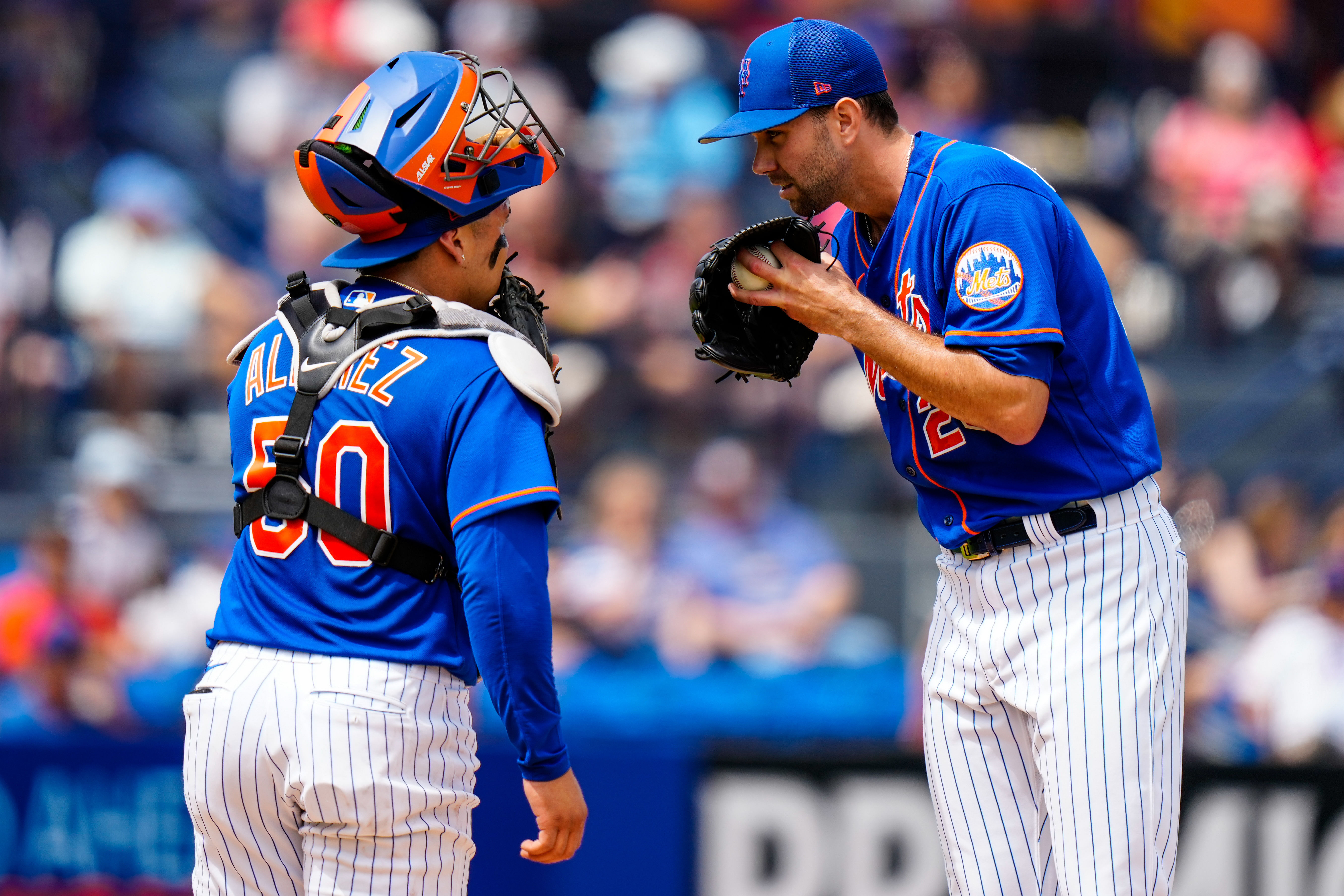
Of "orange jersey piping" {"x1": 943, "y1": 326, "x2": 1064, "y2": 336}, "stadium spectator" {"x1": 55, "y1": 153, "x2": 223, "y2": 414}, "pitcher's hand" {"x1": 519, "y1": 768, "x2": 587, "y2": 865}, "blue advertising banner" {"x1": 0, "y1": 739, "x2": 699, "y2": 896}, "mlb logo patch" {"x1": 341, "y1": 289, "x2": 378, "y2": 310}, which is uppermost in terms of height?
"stadium spectator" {"x1": 55, "y1": 153, "x2": 223, "y2": 414}

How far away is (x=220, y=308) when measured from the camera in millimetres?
7809

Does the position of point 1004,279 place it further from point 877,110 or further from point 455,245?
point 455,245

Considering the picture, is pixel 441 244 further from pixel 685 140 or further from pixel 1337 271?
pixel 1337 271

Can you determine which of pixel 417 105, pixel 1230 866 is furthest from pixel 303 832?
pixel 1230 866

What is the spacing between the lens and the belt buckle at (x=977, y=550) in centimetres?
Result: 267

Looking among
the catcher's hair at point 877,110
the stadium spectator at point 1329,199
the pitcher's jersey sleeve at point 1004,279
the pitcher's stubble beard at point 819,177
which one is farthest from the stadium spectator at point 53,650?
the stadium spectator at point 1329,199

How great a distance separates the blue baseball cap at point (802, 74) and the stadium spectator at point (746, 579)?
4140 mm

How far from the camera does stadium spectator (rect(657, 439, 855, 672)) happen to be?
21.7ft

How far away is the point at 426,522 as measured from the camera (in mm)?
2418

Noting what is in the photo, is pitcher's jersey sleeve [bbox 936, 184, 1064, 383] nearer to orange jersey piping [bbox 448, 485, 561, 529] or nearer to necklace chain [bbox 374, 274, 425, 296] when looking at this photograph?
orange jersey piping [bbox 448, 485, 561, 529]

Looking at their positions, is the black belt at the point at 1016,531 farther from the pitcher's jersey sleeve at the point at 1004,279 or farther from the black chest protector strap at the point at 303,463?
the black chest protector strap at the point at 303,463

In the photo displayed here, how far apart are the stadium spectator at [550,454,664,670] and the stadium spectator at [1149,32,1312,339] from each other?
11.4 feet

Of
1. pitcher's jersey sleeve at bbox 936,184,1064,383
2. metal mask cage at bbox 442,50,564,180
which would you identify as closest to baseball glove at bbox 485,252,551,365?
metal mask cage at bbox 442,50,564,180

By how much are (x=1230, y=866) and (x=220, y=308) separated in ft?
18.6
